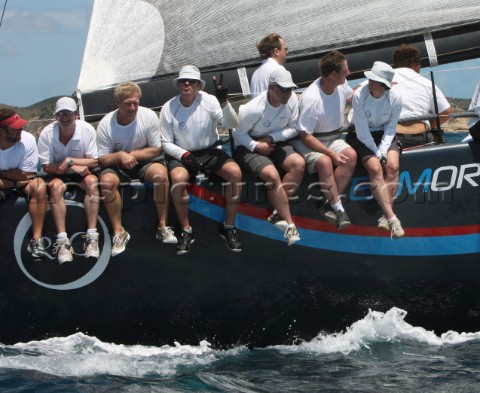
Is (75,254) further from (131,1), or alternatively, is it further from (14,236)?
(131,1)

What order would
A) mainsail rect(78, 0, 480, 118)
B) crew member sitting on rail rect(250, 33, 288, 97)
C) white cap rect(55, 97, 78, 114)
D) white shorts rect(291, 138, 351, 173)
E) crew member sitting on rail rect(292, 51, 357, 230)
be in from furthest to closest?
1. mainsail rect(78, 0, 480, 118)
2. crew member sitting on rail rect(250, 33, 288, 97)
3. white shorts rect(291, 138, 351, 173)
4. crew member sitting on rail rect(292, 51, 357, 230)
5. white cap rect(55, 97, 78, 114)

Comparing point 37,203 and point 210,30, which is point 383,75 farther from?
point 37,203

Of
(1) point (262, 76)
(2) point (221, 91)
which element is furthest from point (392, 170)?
(2) point (221, 91)

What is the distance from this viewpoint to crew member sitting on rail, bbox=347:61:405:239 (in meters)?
6.98

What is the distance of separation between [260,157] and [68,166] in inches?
58.5

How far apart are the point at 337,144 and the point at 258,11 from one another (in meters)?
→ 1.57

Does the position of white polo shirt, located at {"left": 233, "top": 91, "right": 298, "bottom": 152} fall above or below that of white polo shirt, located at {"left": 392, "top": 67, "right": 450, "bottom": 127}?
below

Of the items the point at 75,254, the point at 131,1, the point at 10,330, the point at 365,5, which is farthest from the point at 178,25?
the point at 10,330

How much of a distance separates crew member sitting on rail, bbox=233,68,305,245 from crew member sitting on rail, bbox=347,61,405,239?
50cm

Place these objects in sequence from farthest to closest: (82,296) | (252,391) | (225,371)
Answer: (82,296) → (225,371) → (252,391)

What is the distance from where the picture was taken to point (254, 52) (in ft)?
26.1

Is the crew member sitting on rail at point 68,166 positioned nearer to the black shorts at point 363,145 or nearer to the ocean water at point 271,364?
the ocean water at point 271,364

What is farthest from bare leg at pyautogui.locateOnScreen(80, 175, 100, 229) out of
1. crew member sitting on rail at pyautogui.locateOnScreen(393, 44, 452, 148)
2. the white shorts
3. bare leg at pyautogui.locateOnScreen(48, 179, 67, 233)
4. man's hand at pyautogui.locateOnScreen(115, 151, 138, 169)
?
crew member sitting on rail at pyautogui.locateOnScreen(393, 44, 452, 148)

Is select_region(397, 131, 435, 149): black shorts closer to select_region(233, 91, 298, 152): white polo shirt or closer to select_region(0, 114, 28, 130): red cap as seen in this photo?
select_region(233, 91, 298, 152): white polo shirt
